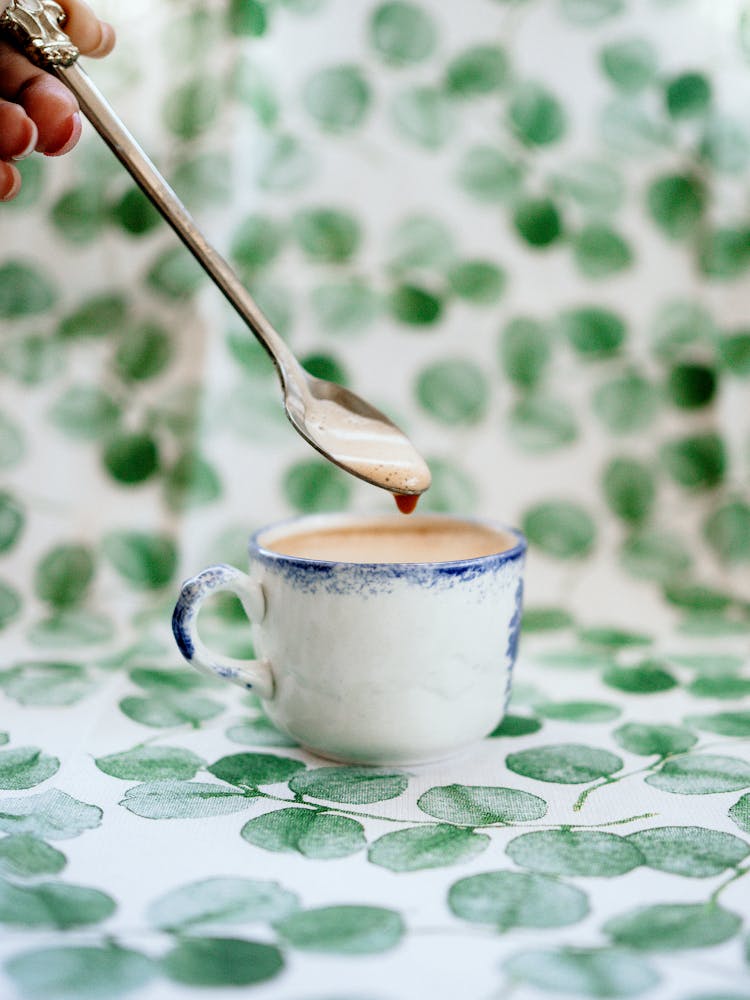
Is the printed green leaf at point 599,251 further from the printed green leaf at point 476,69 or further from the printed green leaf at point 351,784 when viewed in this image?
the printed green leaf at point 351,784

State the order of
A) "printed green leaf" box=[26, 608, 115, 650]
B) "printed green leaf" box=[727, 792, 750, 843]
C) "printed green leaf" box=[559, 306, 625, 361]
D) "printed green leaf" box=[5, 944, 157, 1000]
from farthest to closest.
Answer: "printed green leaf" box=[559, 306, 625, 361]
"printed green leaf" box=[26, 608, 115, 650]
"printed green leaf" box=[727, 792, 750, 843]
"printed green leaf" box=[5, 944, 157, 1000]

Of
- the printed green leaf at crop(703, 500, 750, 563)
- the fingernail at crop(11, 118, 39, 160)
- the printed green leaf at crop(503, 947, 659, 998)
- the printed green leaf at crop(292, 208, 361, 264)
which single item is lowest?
the printed green leaf at crop(703, 500, 750, 563)

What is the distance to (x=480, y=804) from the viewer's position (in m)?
0.44

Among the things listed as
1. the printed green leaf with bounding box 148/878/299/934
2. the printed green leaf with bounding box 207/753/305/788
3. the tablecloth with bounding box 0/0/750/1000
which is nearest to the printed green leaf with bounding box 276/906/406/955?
the printed green leaf with bounding box 148/878/299/934

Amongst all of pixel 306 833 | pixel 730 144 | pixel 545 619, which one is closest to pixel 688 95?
pixel 730 144

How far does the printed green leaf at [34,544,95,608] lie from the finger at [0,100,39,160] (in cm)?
30

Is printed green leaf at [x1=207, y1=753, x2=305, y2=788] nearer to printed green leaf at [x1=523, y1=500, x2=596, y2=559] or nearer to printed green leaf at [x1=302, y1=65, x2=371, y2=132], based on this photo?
printed green leaf at [x1=523, y1=500, x2=596, y2=559]

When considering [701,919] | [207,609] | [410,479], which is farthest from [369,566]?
[207,609]

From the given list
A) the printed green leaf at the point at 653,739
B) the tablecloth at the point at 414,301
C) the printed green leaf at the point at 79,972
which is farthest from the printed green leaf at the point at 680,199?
the printed green leaf at the point at 79,972

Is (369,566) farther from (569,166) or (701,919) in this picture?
(569,166)

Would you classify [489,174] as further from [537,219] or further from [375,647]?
[375,647]

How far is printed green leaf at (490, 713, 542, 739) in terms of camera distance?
0.52 meters

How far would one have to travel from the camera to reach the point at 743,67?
73cm

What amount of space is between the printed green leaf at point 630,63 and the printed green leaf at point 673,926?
59 cm
